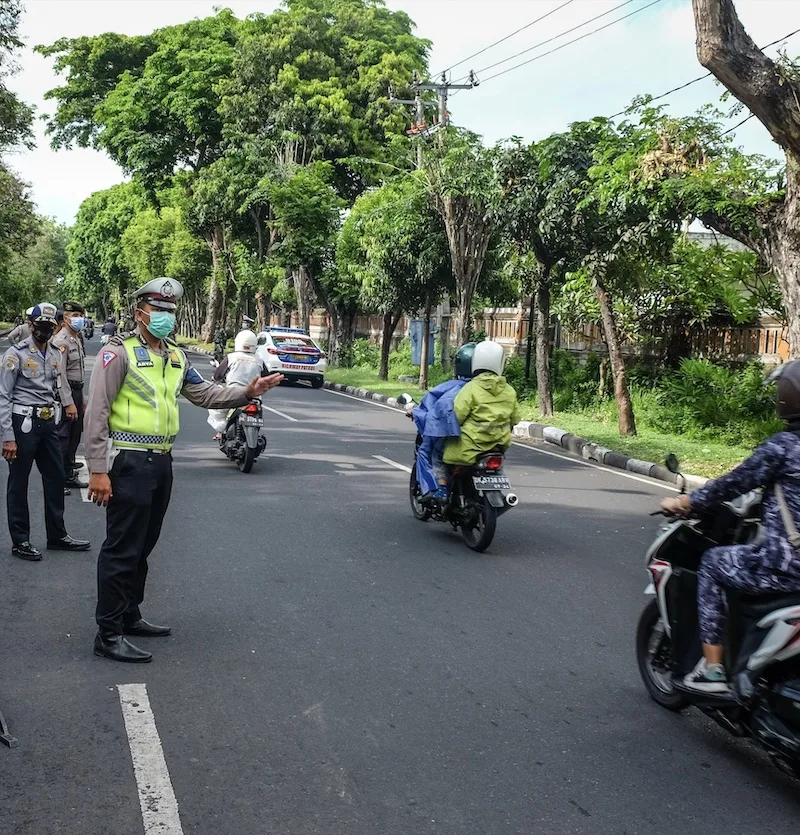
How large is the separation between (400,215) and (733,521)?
21583 mm

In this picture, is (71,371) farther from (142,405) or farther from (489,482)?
(142,405)

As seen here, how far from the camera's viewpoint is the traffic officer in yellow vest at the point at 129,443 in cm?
534

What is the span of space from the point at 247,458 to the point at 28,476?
14.6 feet

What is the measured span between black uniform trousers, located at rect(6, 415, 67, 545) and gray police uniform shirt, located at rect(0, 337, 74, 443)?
0.11 m

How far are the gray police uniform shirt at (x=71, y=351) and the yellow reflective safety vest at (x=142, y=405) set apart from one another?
16.0 feet

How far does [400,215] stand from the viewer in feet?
83.1

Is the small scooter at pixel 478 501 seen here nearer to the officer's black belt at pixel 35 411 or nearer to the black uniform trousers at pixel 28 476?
the black uniform trousers at pixel 28 476

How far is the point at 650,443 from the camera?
16000mm

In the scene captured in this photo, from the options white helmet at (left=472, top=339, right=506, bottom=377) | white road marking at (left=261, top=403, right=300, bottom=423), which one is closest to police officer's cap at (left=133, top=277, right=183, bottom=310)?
white helmet at (left=472, top=339, right=506, bottom=377)

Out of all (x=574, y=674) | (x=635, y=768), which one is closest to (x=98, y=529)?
(x=574, y=674)

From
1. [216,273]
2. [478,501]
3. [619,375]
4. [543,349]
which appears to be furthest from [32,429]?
[216,273]

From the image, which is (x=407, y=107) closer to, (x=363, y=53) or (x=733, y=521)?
(x=363, y=53)

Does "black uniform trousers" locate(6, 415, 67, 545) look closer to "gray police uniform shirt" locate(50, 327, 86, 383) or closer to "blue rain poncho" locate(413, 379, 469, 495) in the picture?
"gray police uniform shirt" locate(50, 327, 86, 383)

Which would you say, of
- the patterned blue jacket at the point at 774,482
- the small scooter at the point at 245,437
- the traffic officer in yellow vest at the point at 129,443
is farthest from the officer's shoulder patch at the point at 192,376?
the small scooter at the point at 245,437
